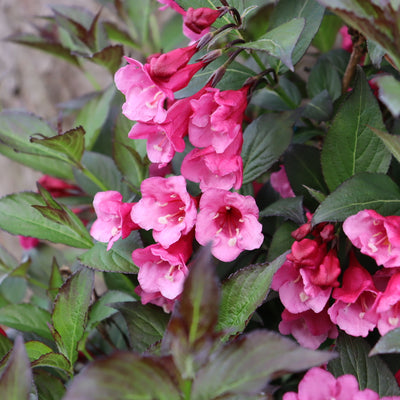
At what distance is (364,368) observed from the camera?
20.7 inches

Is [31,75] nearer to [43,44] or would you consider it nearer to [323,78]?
[43,44]

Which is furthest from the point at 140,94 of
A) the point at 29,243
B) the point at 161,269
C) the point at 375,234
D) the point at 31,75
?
the point at 31,75

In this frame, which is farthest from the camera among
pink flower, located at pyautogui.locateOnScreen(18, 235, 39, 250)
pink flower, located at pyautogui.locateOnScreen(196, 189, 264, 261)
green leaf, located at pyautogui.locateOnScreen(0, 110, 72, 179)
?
pink flower, located at pyautogui.locateOnScreen(18, 235, 39, 250)

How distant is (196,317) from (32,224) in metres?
0.44

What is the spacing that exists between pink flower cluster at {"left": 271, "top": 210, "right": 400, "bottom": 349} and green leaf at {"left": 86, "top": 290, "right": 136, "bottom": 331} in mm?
216

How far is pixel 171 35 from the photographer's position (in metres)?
1.11

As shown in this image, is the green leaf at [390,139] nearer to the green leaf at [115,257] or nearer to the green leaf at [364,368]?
the green leaf at [364,368]

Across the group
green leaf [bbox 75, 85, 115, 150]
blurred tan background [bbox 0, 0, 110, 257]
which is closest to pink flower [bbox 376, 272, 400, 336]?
green leaf [bbox 75, 85, 115, 150]

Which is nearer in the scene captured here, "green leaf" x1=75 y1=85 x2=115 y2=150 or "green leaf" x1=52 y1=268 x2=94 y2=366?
"green leaf" x1=52 y1=268 x2=94 y2=366

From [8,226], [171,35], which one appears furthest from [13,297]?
[171,35]

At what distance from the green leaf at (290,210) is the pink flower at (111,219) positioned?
170mm

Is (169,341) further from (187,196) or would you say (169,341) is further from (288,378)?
(288,378)

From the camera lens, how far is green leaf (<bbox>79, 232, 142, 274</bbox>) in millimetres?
615

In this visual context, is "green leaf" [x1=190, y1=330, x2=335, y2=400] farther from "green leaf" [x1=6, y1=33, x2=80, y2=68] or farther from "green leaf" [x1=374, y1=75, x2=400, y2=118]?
"green leaf" [x1=6, y1=33, x2=80, y2=68]
